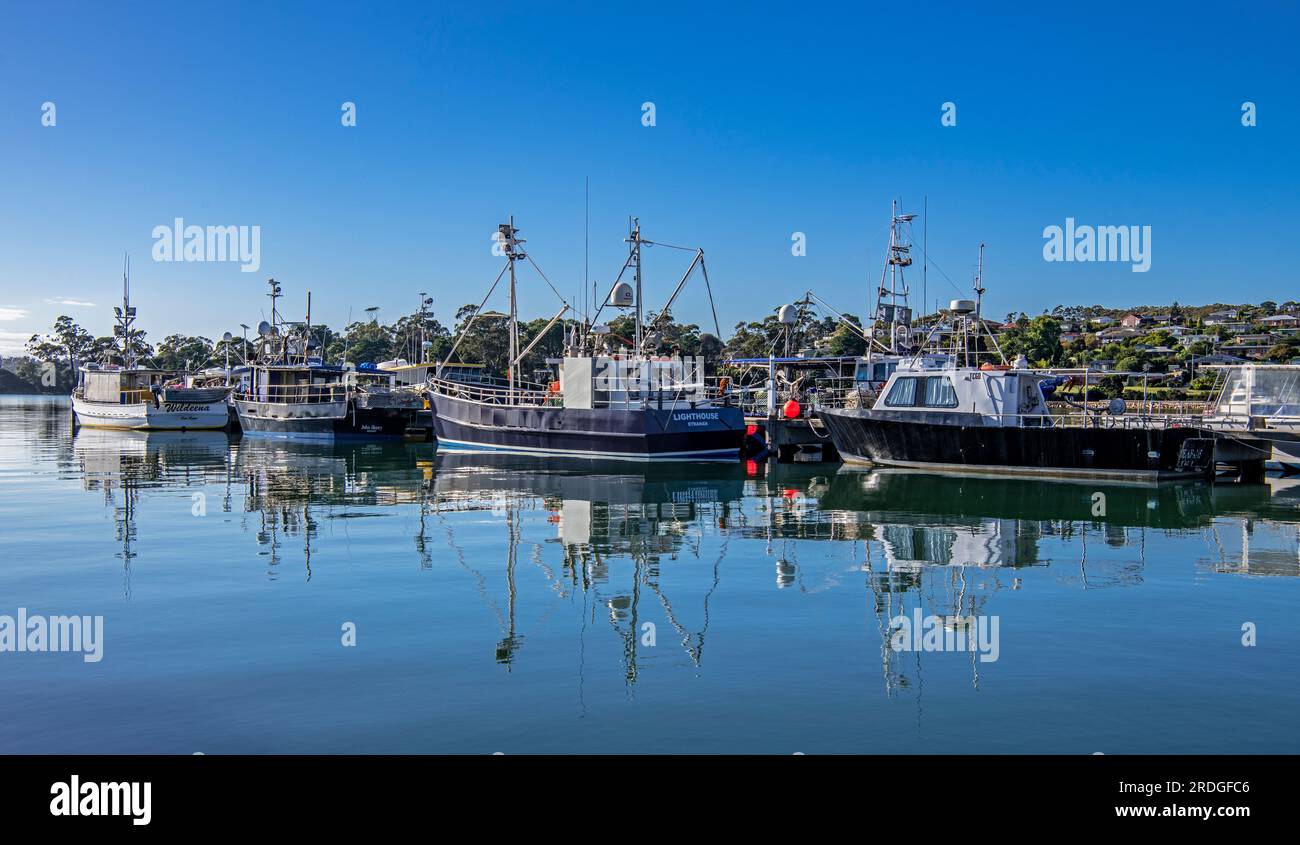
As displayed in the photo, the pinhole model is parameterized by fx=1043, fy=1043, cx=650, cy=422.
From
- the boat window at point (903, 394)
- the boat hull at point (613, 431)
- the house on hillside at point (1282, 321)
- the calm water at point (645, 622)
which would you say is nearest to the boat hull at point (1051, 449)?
the boat window at point (903, 394)

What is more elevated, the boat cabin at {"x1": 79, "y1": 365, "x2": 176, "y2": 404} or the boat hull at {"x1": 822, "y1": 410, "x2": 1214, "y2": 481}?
the boat cabin at {"x1": 79, "y1": 365, "x2": 176, "y2": 404}

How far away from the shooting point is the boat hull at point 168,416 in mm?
64312

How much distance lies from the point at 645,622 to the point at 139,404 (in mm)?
60467

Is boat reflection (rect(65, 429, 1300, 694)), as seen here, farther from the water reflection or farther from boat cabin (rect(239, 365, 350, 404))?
boat cabin (rect(239, 365, 350, 404))

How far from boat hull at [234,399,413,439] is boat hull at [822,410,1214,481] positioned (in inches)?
1279

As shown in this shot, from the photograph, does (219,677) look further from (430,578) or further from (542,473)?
(542,473)

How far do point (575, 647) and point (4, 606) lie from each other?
805 cm

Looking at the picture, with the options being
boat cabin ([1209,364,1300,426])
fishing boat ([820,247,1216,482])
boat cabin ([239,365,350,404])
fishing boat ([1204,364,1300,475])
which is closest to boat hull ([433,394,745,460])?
fishing boat ([820,247,1216,482])

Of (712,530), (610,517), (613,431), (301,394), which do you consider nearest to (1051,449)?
(712,530)

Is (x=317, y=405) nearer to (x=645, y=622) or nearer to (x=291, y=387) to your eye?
(x=291, y=387)

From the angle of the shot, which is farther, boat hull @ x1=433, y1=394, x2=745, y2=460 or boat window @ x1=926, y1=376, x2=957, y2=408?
boat hull @ x1=433, y1=394, x2=745, y2=460

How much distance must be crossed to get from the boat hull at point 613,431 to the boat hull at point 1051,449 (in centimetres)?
658

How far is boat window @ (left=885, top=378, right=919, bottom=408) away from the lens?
117 feet

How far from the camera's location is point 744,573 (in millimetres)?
16766
